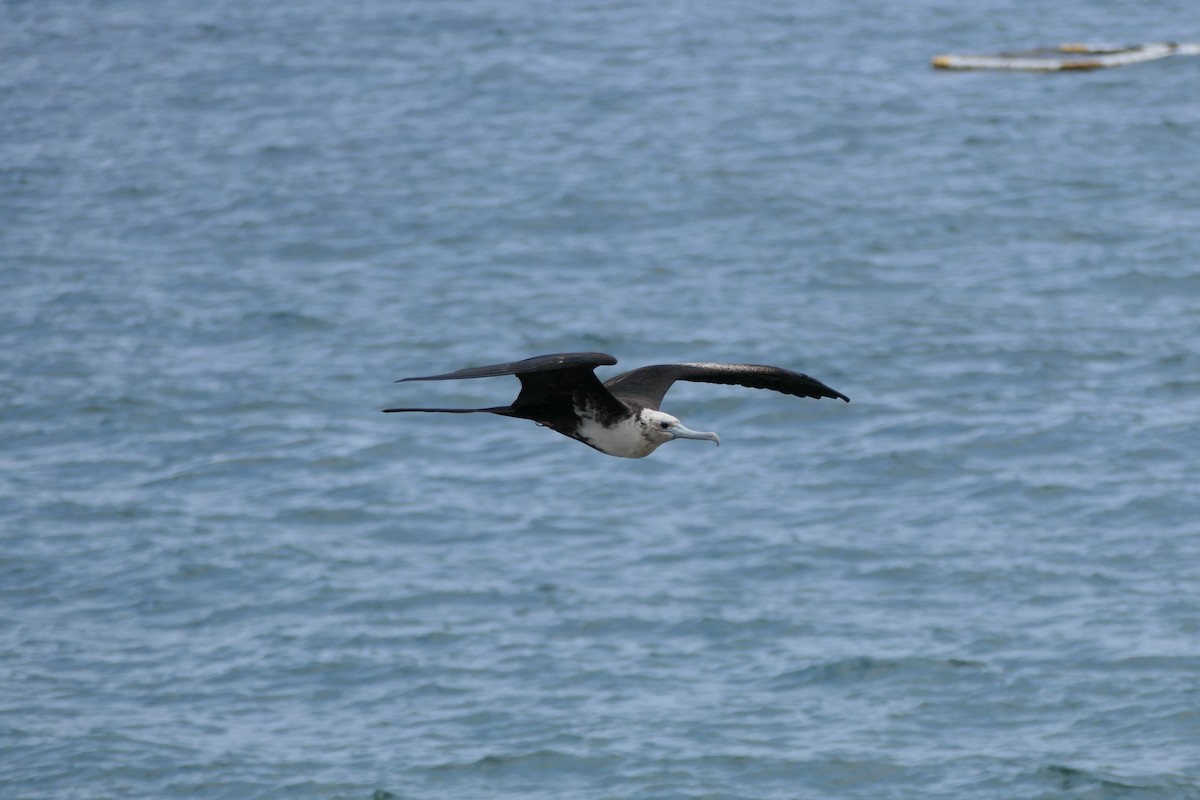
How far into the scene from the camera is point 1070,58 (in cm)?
3170

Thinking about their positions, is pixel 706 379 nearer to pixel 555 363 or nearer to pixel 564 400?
pixel 564 400

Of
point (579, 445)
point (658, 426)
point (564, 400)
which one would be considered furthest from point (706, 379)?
point (579, 445)

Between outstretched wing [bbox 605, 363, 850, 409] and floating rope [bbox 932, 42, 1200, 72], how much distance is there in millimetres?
21363

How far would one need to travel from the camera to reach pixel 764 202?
94.3 ft

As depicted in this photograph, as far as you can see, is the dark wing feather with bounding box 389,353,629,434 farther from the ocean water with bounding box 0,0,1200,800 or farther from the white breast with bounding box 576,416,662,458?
the ocean water with bounding box 0,0,1200,800

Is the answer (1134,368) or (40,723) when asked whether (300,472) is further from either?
(1134,368)

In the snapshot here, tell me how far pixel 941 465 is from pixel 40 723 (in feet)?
32.1

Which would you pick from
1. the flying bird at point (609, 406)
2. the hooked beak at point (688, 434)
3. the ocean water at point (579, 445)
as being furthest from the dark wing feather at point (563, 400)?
the ocean water at point (579, 445)

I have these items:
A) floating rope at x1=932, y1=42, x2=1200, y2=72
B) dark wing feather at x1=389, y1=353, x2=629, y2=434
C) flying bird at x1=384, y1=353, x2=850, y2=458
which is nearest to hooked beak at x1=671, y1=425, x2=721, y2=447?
flying bird at x1=384, y1=353, x2=850, y2=458

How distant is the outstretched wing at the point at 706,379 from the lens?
10.0m

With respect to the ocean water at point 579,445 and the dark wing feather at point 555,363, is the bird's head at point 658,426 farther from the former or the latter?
the ocean water at point 579,445

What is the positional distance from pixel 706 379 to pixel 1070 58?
23399 millimetres

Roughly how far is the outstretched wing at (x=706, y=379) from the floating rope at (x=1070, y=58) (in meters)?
21.4

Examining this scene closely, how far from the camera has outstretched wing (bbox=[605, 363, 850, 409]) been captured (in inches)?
396
